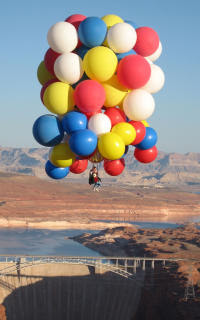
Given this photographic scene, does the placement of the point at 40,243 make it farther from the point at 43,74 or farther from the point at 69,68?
the point at 69,68

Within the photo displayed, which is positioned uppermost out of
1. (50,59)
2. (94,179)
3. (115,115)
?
(50,59)

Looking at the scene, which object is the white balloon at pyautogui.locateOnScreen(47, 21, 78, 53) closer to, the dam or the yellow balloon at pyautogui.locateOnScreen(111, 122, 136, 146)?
the yellow balloon at pyautogui.locateOnScreen(111, 122, 136, 146)

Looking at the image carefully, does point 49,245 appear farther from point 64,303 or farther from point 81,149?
point 81,149

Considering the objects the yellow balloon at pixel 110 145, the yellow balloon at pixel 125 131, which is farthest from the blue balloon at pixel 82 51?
the yellow balloon at pixel 110 145

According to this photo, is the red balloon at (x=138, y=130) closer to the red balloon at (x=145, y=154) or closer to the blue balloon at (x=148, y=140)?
the blue balloon at (x=148, y=140)

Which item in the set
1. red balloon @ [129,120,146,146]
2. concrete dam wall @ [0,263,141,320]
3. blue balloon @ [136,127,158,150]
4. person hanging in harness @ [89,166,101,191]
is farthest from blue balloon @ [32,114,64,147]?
concrete dam wall @ [0,263,141,320]

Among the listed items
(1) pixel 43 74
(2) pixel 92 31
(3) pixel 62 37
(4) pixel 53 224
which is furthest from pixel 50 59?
(4) pixel 53 224

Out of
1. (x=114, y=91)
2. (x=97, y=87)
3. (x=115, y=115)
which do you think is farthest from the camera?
(x=115, y=115)
